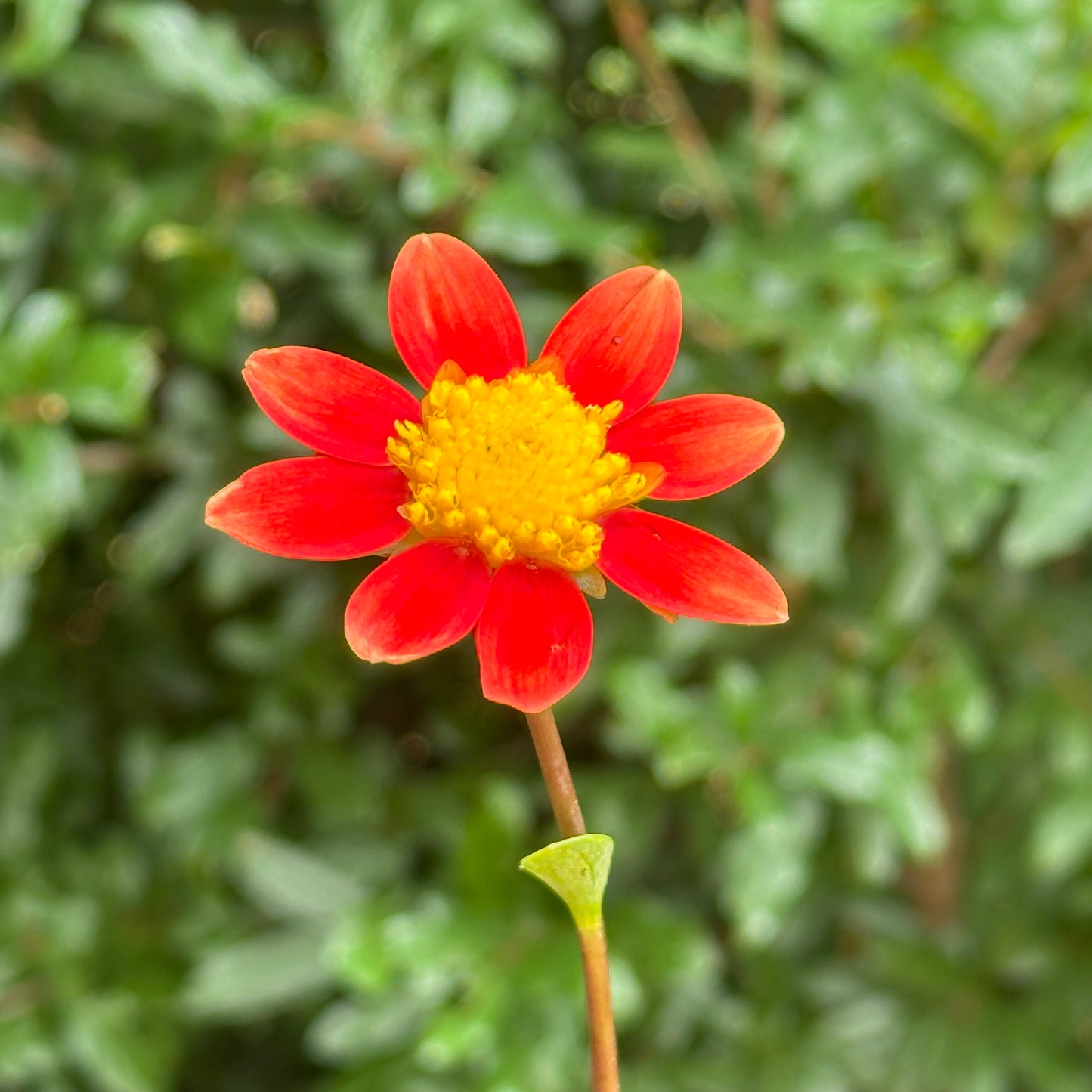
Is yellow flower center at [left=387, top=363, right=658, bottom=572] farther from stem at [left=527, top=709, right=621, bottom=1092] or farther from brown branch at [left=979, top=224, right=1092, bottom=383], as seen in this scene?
brown branch at [left=979, top=224, right=1092, bottom=383]

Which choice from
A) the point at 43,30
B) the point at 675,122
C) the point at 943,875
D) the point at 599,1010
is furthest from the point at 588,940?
the point at 943,875

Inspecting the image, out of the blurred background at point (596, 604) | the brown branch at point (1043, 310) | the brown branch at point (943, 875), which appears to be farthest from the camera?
the brown branch at point (943, 875)

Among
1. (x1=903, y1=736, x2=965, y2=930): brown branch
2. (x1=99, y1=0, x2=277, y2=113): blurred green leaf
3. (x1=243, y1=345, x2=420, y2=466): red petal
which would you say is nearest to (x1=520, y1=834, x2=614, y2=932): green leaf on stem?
(x1=243, y1=345, x2=420, y2=466): red petal

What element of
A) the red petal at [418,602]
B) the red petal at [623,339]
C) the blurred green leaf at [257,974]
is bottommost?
the blurred green leaf at [257,974]

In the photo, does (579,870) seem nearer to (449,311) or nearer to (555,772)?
(555,772)

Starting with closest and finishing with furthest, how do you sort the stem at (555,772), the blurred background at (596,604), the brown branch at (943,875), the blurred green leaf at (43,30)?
the stem at (555,772) < the blurred green leaf at (43,30) < the blurred background at (596,604) < the brown branch at (943,875)

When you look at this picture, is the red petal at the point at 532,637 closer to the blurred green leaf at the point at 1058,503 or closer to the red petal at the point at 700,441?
the red petal at the point at 700,441

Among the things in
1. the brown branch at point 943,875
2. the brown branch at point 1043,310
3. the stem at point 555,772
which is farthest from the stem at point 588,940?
the brown branch at point 943,875
